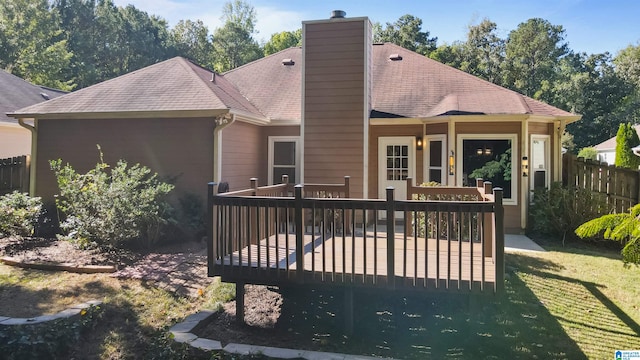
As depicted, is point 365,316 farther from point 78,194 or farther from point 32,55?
point 32,55

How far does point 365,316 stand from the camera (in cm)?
443

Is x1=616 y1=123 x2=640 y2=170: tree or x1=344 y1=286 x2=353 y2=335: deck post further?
x1=616 y1=123 x2=640 y2=170: tree

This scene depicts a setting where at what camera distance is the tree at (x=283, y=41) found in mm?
34219

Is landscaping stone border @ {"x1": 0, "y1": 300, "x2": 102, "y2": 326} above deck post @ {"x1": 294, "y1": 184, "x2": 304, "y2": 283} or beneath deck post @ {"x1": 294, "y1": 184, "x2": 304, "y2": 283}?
beneath

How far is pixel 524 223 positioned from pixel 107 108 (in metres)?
9.49

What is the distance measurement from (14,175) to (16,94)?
6007 millimetres

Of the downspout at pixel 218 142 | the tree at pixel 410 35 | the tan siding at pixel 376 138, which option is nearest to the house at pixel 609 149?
the tree at pixel 410 35

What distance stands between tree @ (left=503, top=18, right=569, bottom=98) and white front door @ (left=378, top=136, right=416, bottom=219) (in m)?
25.2

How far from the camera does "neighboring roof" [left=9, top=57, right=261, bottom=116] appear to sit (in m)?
8.30

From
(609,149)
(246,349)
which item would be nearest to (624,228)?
(246,349)

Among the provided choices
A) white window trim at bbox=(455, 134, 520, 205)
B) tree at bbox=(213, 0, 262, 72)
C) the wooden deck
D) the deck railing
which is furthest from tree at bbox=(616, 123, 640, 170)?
tree at bbox=(213, 0, 262, 72)

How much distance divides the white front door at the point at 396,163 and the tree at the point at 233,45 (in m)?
28.2

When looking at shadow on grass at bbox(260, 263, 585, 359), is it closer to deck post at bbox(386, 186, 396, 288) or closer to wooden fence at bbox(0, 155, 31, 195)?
deck post at bbox(386, 186, 396, 288)

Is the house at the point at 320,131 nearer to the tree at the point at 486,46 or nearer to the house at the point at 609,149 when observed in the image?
the house at the point at 609,149
